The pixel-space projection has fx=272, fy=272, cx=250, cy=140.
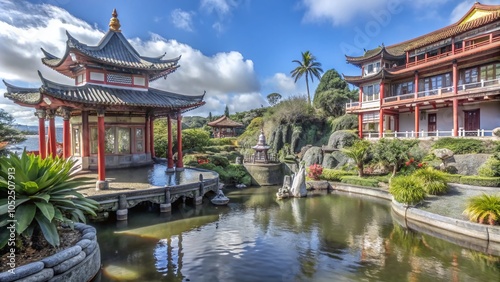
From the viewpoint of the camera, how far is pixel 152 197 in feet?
39.1

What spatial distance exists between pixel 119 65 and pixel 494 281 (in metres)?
17.4

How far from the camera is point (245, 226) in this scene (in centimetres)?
1100

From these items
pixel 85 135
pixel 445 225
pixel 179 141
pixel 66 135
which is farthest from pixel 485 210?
pixel 66 135

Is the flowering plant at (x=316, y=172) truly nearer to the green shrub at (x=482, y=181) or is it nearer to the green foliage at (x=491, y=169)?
the green shrub at (x=482, y=181)

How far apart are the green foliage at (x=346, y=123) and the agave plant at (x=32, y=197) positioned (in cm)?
2939

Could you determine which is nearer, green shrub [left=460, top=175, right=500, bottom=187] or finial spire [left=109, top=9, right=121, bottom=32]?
green shrub [left=460, top=175, right=500, bottom=187]

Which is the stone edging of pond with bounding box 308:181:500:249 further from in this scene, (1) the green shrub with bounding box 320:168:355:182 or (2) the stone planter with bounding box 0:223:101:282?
(2) the stone planter with bounding box 0:223:101:282

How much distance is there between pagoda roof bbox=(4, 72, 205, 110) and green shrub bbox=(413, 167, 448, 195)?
1268 centimetres

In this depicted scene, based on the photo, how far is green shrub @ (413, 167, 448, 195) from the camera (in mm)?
13227

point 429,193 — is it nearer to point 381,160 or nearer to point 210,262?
point 381,160

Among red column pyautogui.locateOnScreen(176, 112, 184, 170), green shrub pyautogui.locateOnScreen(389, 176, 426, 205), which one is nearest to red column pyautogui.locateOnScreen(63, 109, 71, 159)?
red column pyautogui.locateOnScreen(176, 112, 184, 170)

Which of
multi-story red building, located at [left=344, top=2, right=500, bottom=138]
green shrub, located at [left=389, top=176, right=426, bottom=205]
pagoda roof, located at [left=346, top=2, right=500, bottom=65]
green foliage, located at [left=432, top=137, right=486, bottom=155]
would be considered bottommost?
green shrub, located at [left=389, top=176, right=426, bottom=205]

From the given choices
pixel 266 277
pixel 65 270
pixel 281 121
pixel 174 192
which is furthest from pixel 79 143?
pixel 281 121

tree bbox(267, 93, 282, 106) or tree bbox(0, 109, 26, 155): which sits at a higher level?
tree bbox(267, 93, 282, 106)
